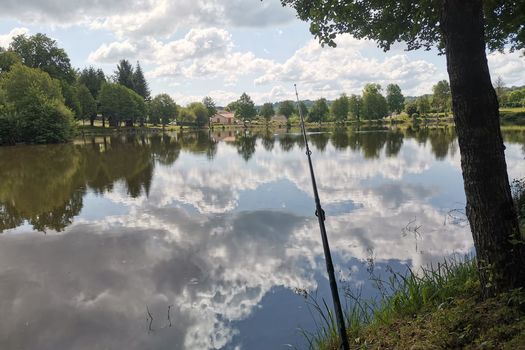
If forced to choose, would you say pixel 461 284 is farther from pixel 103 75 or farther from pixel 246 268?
pixel 103 75

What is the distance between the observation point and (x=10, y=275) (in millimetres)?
8531

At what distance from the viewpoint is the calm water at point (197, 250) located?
623 cm

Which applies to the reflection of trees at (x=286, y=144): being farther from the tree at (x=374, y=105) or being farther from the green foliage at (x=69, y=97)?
the tree at (x=374, y=105)

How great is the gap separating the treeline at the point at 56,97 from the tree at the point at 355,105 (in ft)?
154

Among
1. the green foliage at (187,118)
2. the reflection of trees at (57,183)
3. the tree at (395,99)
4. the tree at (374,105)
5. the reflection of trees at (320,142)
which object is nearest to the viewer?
the reflection of trees at (57,183)

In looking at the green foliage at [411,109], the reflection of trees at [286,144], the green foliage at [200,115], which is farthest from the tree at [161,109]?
the green foliage at [411,109]

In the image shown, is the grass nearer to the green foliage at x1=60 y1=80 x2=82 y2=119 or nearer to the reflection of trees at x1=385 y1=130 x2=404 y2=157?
the reflection of trees at x1=385 y1=130 x2=404 y2=157

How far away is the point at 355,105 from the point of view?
405ft

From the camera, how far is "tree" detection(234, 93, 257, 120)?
14050cm

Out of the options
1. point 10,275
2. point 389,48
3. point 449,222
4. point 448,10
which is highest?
point 389,48

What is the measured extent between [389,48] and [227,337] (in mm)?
9043

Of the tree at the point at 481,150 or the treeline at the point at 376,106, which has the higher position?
the treeline at the point at 376,106

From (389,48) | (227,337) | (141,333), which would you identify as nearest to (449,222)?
(389,48)

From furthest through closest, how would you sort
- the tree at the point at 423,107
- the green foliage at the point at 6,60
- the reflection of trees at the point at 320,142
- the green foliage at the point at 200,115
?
the green foliage at the point at 200,115 → the tree at the point at 423,107 → the green foliage at the point at 6,60 → the reflection of trees at the point at 320,142
